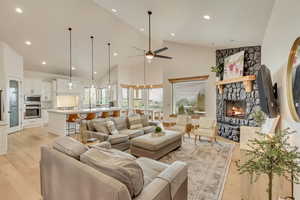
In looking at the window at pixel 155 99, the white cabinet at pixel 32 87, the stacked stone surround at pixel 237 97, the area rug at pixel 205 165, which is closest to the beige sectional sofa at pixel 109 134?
the area rug at pixel 205 165

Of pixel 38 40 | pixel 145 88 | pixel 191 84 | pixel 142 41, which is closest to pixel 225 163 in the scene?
pixel 191 84

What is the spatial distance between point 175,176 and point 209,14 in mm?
3354

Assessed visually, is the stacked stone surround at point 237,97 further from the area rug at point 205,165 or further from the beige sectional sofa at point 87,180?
the beige sectional sofa at point 87,180

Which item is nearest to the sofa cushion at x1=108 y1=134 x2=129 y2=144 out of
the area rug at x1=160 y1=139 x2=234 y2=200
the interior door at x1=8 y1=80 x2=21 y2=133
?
the area rug at x1=160 y1=139 x2=234 y2=200

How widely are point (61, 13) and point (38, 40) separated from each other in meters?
1.75

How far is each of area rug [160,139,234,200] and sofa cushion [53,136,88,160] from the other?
1.67m

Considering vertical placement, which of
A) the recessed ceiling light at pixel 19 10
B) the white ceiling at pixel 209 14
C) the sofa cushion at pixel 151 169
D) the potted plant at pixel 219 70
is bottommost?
the sofa cushion at pixel 151 169

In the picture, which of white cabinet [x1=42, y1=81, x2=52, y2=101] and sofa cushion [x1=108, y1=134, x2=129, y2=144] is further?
white cabinet [x1=42, y1=81, x2=52, y2=101]

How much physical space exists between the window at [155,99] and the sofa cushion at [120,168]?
305 inches

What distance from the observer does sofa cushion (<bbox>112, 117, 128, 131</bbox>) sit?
15.1 ft

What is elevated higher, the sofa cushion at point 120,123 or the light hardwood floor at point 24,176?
the sofa cushion at point 120,123

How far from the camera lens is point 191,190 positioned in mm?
2361

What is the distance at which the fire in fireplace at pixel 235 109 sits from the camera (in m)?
5.08

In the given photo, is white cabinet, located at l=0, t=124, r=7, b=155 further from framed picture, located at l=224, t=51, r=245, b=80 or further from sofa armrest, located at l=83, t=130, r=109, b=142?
framed picture, located at l=224, t=51, r=245, b=80
